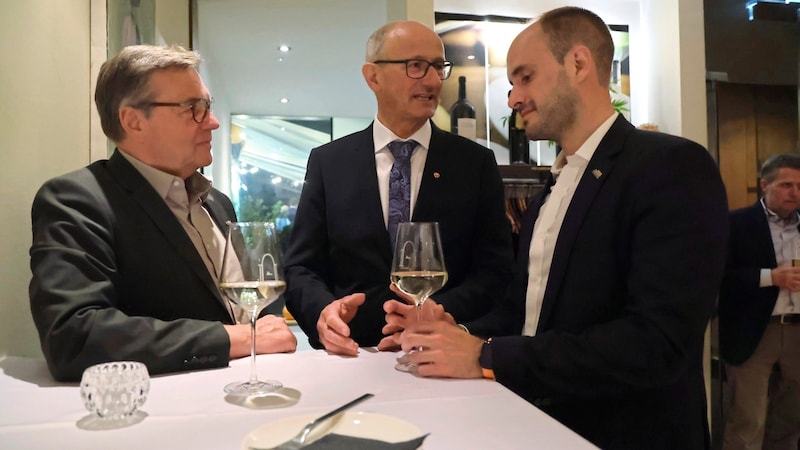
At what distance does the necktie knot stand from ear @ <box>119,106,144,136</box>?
2.67ft

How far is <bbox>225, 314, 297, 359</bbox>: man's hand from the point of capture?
135 cm

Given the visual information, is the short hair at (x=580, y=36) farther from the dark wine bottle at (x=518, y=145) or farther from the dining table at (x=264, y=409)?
the dark wine bottle at (x=518, y=145)

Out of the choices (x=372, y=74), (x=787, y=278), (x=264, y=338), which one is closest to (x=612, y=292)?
(x=264, y=338)

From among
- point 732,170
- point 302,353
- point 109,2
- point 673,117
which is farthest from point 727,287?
point 109,2

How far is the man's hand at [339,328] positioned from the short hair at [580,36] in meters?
0.82

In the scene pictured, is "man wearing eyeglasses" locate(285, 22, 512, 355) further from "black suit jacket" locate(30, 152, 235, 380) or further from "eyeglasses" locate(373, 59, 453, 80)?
"black suit jacket" locate(30, 152, 235, 380)

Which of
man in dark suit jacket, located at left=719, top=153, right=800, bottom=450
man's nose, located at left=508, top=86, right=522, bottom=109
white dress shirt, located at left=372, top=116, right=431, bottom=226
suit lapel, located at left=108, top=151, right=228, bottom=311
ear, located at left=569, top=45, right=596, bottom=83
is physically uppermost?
ear, located at left=569, top=45, right=596, bottom=83

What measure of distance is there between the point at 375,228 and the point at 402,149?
31 centimetres

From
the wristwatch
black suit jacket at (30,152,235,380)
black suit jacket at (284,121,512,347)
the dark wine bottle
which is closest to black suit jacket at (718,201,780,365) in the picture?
the dark wine bottle

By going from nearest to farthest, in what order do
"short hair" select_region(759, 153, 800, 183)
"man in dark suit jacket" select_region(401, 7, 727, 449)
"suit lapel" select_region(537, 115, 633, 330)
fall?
1. "man in dark suit jacket" select_region(401, 7, 727, 449)
2. "suit lapel" select_region(537, 115, 633, 330)
3. "short hair" select_region(759, 153, 800, 183)

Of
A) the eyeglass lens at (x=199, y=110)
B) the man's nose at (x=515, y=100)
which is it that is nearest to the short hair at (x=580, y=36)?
the man's nose at (x=515, y=100)

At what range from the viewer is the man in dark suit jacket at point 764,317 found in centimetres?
356

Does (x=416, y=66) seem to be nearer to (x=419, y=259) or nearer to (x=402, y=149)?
(x=402, y=149)

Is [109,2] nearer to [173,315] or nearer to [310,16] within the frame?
[173,315]
